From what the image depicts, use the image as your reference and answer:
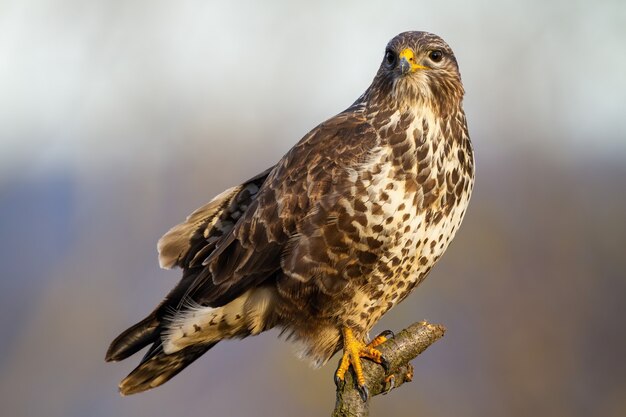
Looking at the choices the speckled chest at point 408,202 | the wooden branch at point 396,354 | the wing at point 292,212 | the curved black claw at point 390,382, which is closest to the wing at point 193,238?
the wing at point 292,212

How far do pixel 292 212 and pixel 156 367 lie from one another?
4.41ft

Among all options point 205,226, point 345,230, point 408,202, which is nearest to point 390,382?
point 345,230

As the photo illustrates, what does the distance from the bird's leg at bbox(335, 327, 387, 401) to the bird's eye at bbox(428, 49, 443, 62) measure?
1.52m

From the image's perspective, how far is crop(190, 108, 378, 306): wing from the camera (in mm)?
4645

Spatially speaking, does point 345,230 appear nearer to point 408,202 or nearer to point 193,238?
point 408,202

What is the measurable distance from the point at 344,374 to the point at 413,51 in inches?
68.3

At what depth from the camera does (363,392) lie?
450 centimetres

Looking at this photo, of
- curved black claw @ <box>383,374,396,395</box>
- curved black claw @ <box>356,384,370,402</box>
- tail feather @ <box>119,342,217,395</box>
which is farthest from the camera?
tail feather @ <box>119,342,217,395</box>

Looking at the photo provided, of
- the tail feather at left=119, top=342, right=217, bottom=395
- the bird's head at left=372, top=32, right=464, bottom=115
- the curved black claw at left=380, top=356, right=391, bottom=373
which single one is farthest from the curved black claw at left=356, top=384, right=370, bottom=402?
the bird's head at left=372, top=32, right=464, bottom=115

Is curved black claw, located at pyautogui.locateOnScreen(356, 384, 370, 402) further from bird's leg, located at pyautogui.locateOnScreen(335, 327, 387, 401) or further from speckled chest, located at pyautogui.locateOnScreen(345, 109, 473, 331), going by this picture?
speckled chest, located at pyautogui.locateOnScreen(345, 109, 473, 331)

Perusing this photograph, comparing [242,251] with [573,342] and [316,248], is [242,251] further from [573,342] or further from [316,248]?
[573,342]

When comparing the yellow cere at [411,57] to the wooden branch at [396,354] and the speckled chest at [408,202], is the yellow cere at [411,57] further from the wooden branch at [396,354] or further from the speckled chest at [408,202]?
the wooden branch at [396,354]

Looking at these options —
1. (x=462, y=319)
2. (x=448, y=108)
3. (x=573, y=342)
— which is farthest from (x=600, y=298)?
(x=448, y=108)

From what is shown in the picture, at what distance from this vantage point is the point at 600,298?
10156mm
